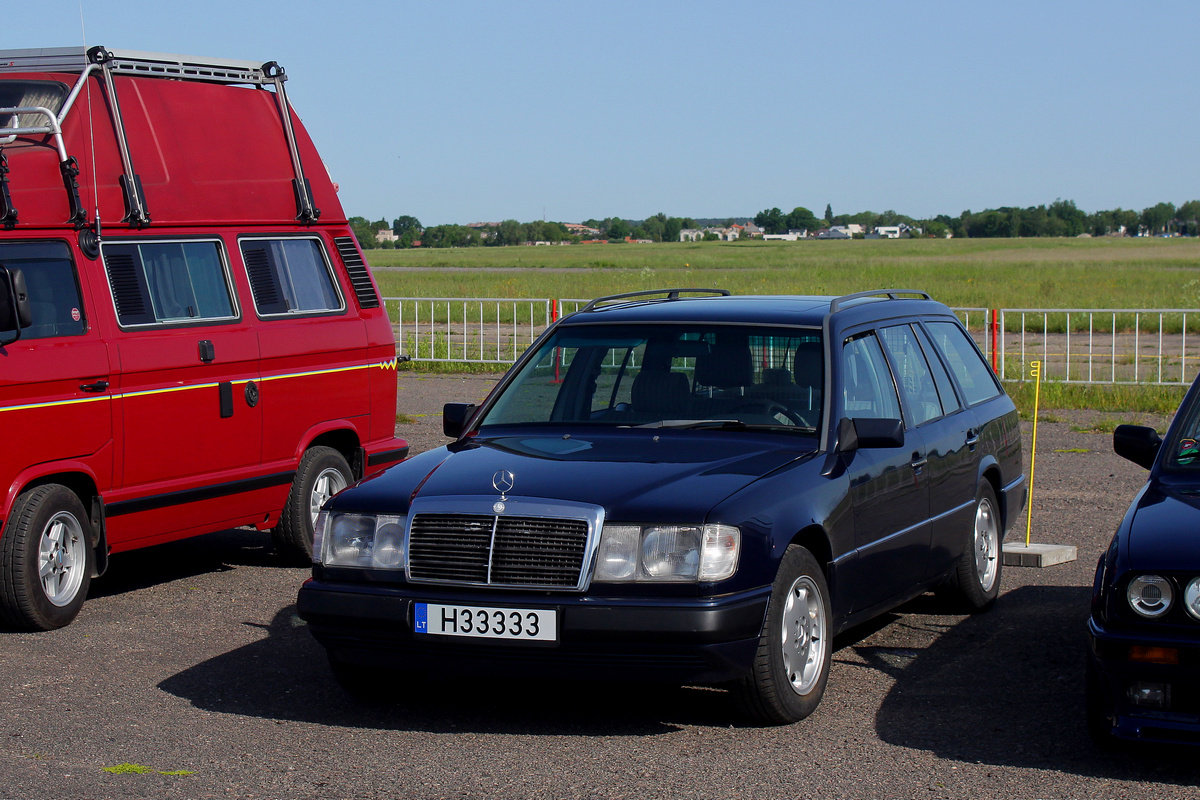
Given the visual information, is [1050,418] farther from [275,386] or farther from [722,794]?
[722,794]

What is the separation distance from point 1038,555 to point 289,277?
4.95 metres

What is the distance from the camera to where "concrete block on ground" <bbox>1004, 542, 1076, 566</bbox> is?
8461 millimetres

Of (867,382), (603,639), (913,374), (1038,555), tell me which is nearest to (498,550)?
(603,639)

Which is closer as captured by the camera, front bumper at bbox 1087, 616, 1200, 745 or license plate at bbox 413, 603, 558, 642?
front bumper at bbox 1087, 616, 1200, 745

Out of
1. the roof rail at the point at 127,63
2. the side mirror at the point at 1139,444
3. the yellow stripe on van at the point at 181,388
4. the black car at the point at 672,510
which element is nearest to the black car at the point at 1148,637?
the side mirror at the point at 1139,444

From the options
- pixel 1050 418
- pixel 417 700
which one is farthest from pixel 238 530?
pixel 1050 418

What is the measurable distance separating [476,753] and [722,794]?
0.96m

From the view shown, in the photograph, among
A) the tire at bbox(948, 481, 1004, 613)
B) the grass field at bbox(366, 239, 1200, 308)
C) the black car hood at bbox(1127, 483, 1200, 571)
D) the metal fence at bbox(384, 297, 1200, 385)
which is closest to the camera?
the black car hood at bbox(1127, 483, 1200, 571)

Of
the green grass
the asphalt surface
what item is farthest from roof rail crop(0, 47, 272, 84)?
the green grass

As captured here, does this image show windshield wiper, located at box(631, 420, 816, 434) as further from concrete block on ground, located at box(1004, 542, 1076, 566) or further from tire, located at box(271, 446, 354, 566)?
concrete block on ground, located at box(1004, 542, 1076, 566)

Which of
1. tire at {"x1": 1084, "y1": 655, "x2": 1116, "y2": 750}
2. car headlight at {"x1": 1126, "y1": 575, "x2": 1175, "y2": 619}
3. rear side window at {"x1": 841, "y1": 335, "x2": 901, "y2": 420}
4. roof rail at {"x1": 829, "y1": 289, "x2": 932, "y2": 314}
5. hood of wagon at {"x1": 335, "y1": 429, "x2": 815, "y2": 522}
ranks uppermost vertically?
roof rail at {"x1": 829, "y1": 289, "x2": 932, "y2": 314}

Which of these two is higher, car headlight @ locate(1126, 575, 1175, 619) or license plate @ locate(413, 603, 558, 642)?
car headlight @ locate(1126, 575, 1175, 619)

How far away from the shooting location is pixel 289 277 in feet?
28.2

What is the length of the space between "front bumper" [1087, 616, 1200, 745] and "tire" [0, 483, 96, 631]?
492cm
